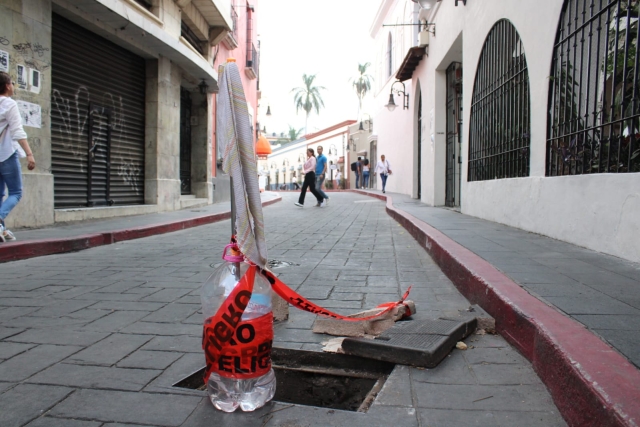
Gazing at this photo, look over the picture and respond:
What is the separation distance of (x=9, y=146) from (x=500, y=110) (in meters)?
6.83

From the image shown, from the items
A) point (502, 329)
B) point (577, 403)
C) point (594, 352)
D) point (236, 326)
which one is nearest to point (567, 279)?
point (502, 329)

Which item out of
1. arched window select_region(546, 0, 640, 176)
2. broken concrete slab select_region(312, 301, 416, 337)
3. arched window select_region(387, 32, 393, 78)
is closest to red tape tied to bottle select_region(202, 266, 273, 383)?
broken concrete slab select_region(312, 301, 416, 337)

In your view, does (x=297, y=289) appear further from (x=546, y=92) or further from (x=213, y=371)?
(x=546, y=92)

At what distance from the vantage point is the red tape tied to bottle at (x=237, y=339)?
198 cm

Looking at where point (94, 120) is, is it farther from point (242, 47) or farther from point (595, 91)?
point (242, 47)

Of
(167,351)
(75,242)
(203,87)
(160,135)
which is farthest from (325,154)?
(167,351)

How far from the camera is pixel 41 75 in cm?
756

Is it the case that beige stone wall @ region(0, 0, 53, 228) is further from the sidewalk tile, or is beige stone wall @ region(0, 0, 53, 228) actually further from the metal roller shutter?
the sidewalk tile

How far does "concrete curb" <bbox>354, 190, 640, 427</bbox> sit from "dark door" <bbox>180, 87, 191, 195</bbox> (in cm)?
1222

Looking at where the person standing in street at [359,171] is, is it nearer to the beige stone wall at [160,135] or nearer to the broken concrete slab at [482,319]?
the beige stone wall at [160,135]

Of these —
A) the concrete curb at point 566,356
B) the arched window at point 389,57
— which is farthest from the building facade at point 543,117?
the arched window at point 389,57

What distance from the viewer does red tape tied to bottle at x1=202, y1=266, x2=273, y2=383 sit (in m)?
1.98

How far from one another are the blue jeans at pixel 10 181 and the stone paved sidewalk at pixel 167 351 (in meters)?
0.79

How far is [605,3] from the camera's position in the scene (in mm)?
4727
